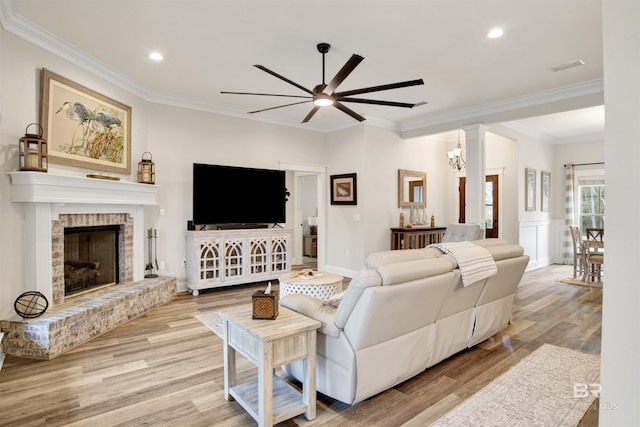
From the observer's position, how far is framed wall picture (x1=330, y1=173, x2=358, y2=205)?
6.29 meters

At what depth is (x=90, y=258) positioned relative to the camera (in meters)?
4.15

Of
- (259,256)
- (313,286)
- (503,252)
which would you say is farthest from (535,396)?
(259,256)

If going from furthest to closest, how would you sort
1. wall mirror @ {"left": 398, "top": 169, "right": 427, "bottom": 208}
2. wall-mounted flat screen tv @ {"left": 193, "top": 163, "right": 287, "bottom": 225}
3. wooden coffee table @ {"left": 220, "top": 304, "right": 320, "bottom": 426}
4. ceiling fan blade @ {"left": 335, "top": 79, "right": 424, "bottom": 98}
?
wall mirror @ {"left": 398, "top": 169, "right": 427, "bottom": 208} → wall-mounted flat screen tv @ {"left": 193, "top": 163, "right": 287, "bottom": 225} → ceiling fan blade @ {"left": 335, "top": 79, "right": 424, "bottom": 98} → wooden coffee table @ {"left": 220, "top": 304, "right": 320, "bottom": 426}

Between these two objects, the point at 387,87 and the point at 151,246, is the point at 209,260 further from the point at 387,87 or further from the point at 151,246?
the point at 387,87

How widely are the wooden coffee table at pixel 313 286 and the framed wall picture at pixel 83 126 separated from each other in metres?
2.55

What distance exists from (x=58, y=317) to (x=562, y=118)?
788 centimetres

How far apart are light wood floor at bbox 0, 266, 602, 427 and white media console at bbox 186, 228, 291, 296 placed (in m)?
1.10

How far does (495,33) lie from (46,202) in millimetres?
4466

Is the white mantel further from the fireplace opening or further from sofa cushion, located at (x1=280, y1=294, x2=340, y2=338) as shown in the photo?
sofa cushion, located at (x1=280, y1=294, x2=340, y2=338)

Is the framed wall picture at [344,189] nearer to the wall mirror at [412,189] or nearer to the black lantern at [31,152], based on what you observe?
the wall mirror at [412,189]

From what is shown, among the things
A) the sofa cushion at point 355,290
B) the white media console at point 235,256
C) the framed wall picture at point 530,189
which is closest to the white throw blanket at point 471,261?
the sofa cushion at point 355,290

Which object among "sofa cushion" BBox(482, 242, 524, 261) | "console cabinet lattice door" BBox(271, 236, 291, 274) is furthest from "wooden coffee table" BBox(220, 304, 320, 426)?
"console cabinet lattice door" BBox(271, 236, 291, 274)

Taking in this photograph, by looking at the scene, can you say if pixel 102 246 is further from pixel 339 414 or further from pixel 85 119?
pixel 339 414

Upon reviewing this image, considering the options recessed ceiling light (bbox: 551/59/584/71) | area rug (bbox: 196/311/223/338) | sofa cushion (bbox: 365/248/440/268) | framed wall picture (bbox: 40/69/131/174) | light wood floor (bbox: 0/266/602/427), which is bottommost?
light wood floor (bbox: 0/266/602/427)
